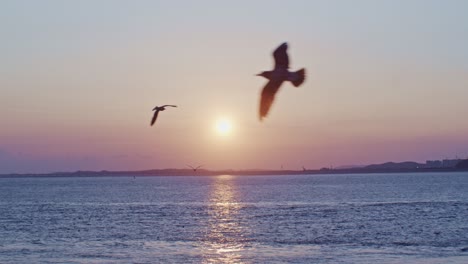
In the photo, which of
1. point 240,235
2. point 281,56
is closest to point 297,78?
point 281,56

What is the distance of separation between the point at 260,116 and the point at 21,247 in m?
46.3

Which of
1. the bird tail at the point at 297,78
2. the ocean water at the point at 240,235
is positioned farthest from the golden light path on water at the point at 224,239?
the bird tail at the point at 297,78

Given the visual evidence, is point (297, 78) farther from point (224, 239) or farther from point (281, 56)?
point (224, 239)

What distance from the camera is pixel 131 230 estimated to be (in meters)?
65.7

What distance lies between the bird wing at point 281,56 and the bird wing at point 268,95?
283 millimetres

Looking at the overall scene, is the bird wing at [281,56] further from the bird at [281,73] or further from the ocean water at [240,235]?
the ocean water at [240,235]

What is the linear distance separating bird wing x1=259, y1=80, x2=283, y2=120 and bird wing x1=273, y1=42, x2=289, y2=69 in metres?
0.28

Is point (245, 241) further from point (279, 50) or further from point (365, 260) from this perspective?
point (279, 50)

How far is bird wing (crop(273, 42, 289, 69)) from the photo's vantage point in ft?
38.9

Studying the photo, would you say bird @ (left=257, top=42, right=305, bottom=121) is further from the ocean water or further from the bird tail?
the ocean water

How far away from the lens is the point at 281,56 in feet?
39.0

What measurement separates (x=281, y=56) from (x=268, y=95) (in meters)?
0.96

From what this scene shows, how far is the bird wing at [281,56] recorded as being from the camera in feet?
38.9

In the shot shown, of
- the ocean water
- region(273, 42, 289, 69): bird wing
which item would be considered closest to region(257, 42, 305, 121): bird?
region(273, 42, 289, 69): bird wing
